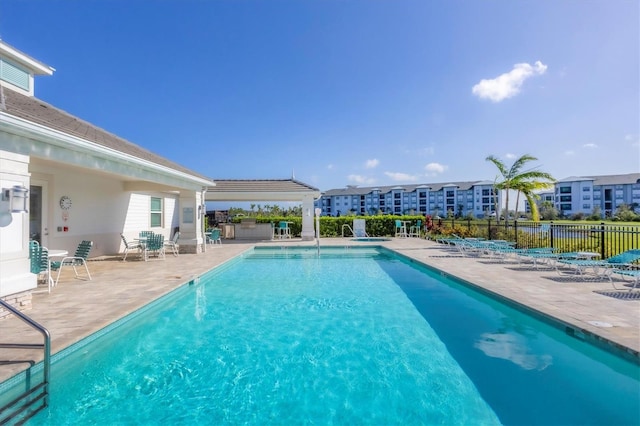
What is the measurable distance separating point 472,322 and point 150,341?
5.51 meters

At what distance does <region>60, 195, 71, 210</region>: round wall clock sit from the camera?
1048cm

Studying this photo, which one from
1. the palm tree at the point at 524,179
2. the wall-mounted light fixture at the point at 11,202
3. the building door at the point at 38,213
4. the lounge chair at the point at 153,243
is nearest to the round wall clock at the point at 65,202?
the building door at the point at 38,213

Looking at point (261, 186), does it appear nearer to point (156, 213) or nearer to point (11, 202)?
point (156, 213)

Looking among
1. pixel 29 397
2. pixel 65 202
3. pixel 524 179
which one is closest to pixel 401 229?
pixel 524 179

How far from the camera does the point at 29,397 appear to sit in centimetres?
326

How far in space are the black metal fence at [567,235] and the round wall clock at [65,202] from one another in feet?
54.3

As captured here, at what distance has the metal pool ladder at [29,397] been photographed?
2951 mm

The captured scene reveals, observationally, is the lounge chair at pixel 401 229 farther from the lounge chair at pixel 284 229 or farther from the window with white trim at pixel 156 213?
the window with white trim at pixel 156 213

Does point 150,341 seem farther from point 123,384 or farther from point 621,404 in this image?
point 621,404

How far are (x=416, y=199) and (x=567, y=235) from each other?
271ft

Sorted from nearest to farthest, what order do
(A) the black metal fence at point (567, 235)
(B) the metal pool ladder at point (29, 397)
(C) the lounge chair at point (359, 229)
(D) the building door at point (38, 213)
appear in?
(B) the metal pool ladder at point (29, 397) < (D) the building door at point (38, 213) < (A) the black metal fence at point (567, 235) < (C) the lounge chair at point (359, 229)

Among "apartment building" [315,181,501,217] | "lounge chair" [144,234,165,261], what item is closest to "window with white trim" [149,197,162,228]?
"lounge chair" [144,234,165,261]

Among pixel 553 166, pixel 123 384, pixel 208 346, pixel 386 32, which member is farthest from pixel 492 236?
pixel 123 384

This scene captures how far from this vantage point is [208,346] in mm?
4875
